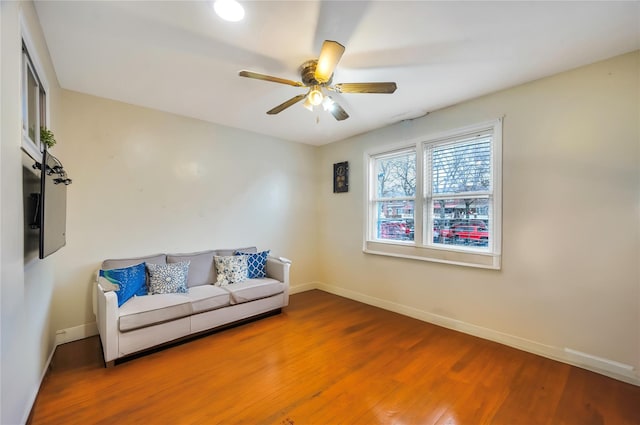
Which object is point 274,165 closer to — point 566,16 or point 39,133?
point 39,133

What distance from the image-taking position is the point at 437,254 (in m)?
3.32

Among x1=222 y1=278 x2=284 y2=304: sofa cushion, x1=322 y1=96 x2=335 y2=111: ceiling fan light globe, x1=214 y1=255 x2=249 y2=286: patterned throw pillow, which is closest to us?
x1=322 y1=96 x2=335 y2=111: ceiling fan light globe

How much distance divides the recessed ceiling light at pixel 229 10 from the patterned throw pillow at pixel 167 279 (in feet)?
8.30

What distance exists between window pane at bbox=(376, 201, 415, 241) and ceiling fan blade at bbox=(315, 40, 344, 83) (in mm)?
2274

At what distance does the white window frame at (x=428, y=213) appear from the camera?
2850 millimetres

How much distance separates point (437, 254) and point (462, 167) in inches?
42.7

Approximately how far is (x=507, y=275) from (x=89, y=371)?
3974mm

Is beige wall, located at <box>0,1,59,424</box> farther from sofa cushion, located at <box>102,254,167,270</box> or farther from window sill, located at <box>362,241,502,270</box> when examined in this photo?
window sill, located at <box>362,241,502,270</box>

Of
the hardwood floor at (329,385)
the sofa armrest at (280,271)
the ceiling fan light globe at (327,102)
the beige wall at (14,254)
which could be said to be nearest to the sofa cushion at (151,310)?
the hardwood floor at (329,385)

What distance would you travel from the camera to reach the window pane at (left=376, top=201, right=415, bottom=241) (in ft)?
12.2

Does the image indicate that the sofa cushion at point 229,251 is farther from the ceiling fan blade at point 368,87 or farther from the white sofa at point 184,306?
the ceiling fan blade at point 368,87

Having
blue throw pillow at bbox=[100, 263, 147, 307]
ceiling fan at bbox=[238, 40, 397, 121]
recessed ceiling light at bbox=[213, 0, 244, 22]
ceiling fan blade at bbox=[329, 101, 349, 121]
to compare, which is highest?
recessed ceiling light at bbox=[213, 0, 244, 22]

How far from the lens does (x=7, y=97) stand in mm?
1323

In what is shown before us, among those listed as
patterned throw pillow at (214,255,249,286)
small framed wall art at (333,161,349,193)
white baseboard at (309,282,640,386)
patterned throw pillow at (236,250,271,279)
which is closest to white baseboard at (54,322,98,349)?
patterned throw pillow at (214,255,249,286)
